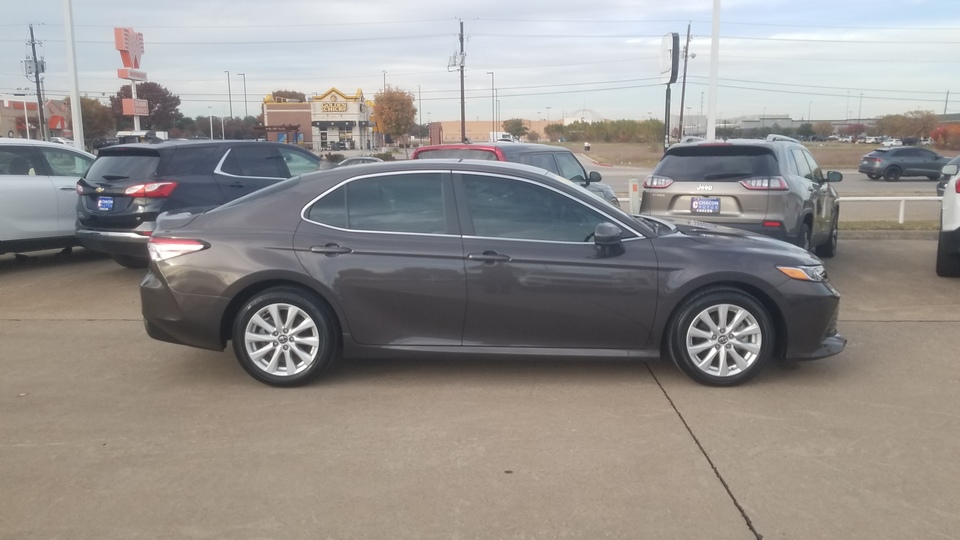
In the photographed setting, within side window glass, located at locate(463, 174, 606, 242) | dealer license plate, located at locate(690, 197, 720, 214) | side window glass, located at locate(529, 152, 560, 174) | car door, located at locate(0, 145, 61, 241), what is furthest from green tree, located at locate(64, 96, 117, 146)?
side window glass, located at locate(463, 174, 606, 242)

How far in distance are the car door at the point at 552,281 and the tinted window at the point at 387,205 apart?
23 centimetres

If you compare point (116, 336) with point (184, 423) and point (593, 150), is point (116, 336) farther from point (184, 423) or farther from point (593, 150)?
point (593, 150)

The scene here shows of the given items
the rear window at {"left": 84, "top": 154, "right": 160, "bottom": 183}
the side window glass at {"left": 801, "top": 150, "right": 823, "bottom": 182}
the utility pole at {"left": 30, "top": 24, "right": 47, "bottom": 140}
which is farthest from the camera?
the utility pole at {"left": 30, "top": 24, "right": 47, "bottom": 140}

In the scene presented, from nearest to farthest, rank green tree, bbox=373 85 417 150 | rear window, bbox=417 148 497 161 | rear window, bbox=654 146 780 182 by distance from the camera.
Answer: rear window, bbox=654 146 780 182 → rear window, bbox=417 148 497 161 → green tree, bbox=373 85 417 150

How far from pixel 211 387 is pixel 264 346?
529 mm

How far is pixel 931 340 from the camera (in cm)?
690

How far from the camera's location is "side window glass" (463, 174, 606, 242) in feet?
18.5

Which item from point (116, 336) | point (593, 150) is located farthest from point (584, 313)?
point (593, 150)

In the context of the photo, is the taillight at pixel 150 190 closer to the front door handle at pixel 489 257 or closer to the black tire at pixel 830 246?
the front door handle at pixel 489 257

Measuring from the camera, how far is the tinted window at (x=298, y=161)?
10.9 metres

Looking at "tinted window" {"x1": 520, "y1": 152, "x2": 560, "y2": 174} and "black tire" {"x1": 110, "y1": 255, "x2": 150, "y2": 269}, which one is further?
"tinted window" {"x1": 520, "y1": 152, "x2": 560, "y2": 174}

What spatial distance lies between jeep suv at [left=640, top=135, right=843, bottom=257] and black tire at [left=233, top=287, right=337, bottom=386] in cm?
413

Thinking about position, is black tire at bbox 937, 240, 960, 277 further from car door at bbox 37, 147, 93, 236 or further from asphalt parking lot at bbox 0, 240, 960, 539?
car door at bbox 37, 147, 93, 236

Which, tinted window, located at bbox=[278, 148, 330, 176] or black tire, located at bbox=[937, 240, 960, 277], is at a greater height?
tinted window, located at bbox=[278, 148, 330, 176]
